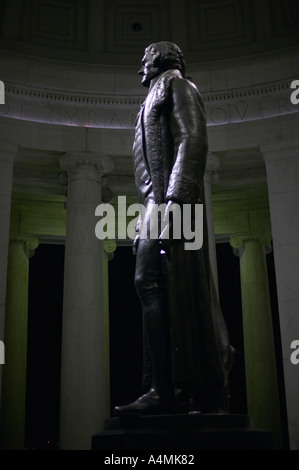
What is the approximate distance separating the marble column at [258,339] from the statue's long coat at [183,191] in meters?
28.8

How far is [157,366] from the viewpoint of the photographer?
1173cm

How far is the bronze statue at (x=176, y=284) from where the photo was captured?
11.6m

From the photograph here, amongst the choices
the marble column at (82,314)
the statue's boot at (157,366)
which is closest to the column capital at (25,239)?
the marble column at (82,314)

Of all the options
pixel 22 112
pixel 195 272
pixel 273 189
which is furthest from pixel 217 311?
pixel 22 112

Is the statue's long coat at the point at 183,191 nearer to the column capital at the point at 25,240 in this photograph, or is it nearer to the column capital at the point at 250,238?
the column capital at the point at 25,240

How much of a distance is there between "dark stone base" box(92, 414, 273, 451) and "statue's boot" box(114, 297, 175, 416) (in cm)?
35

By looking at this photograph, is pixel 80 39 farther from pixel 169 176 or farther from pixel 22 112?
pixel 169 176

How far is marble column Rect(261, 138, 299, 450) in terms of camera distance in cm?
2933

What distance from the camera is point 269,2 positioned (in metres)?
37.6

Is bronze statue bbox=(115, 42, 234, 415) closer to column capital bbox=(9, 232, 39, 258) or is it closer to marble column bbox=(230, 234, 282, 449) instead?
marble column bbox=(230, 234, 282, 449)

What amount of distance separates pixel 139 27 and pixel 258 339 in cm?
2339

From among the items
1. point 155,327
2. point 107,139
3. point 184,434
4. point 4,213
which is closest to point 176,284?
point 155,327

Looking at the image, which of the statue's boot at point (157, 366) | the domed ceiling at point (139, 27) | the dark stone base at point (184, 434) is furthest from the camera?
the domed ceiling at point (139, 27)

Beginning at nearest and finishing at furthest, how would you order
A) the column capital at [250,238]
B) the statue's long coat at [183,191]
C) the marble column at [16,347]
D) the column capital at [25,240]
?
the statue's long coat at [183,191]
the marble column at [16,347]
the column capital at [25,240]
the column capital at [250,238]
